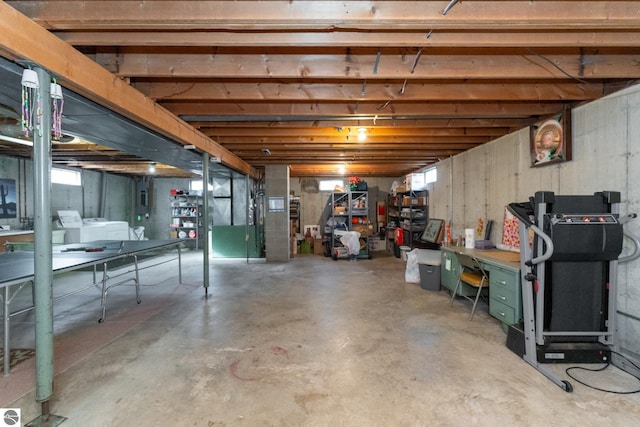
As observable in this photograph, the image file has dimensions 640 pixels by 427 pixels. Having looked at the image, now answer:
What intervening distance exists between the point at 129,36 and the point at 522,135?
455 centimetres

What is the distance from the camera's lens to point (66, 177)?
7.55 m

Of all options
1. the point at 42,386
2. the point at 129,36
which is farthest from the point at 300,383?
the point at 129,36

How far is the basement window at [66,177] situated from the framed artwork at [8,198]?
1002mm

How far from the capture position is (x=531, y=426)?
169 cm

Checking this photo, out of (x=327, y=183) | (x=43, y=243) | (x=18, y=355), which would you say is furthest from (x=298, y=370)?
(x=327, y=183)

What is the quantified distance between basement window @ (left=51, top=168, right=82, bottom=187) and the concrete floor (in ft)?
16.8

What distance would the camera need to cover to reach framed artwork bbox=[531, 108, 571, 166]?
2.94 m

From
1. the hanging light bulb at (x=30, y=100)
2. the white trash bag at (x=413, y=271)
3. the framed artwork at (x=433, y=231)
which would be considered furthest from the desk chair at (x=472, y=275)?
the hanging light bulb at (x=30, y=100)

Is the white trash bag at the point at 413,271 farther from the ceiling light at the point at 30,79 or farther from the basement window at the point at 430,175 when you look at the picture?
the ceiling light at the point at 30,79

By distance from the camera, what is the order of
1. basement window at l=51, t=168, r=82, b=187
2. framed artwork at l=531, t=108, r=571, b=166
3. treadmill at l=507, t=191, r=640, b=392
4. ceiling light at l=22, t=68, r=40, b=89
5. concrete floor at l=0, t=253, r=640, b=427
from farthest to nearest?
basement window at l=51, t=168, r=82, b=187 < framed artwork at l=531, t=108, r=571, b=166 < treadmill at l=507, t=191, r=640, b=392 < concrete floor at l=0, t=253, r=640, b=427 < ceiling light at l=22, t=68, r=40, b=89

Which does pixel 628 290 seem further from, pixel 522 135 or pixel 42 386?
pixel 42 386

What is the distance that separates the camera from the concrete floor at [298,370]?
1786 millimetres

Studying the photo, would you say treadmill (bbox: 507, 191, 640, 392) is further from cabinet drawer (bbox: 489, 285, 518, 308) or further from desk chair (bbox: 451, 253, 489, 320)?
desk chair (bbox: 451, 253, 489, 320)

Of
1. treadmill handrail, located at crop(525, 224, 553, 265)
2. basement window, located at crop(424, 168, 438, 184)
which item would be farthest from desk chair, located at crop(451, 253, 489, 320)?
basement window, located at crop(424, 168, 438, 184)
